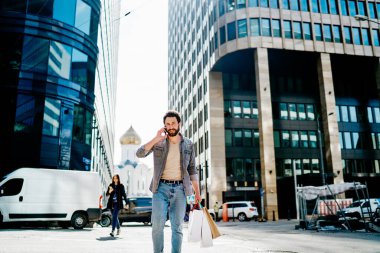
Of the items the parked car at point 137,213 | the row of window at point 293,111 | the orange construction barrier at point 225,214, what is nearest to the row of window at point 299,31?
the row of window at point 293,111

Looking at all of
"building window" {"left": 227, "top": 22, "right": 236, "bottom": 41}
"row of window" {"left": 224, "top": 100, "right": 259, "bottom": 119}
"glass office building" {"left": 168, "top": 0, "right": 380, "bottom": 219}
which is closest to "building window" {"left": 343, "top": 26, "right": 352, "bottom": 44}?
"glass office building" {"left": 168, "top": 0, "right": 380, "bottom": 219}

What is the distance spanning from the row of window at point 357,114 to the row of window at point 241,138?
11.2m

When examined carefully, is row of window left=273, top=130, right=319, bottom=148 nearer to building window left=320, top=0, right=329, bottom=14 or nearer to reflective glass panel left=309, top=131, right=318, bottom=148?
reflective glass panel left=309, top=131, right=318, bottom=148

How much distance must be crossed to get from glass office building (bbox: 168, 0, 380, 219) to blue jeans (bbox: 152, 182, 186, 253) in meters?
30.5

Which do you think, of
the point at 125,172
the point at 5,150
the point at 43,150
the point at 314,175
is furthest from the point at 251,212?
the point at 125,172

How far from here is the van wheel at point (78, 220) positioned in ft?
47.5

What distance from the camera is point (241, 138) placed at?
41469 mm

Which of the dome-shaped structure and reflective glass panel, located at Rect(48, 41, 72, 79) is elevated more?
the dome-shaped structure

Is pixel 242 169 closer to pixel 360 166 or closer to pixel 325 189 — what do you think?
pixel 360 166

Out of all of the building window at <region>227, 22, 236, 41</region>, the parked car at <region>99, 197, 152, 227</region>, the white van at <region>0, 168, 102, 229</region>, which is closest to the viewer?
the white van at <region>0, 168, 102, 229</region>

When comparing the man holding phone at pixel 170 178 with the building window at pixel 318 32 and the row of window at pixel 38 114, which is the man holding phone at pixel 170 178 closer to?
the row of window at pixel 38 114

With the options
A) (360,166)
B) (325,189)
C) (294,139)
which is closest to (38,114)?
(325,189)

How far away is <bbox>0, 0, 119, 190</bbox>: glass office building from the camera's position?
19.9 m

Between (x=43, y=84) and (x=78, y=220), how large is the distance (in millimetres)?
9677
